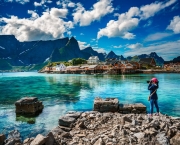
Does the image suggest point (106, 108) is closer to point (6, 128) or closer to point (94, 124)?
point (94, 124)

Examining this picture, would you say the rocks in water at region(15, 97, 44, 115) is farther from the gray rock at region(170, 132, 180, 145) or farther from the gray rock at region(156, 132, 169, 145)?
the gray rock at region(170, 132, 180, 145)

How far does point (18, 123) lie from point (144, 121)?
34.0 ft

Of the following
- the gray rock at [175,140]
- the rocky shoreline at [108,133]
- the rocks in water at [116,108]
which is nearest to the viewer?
the gray rock at [175,140]

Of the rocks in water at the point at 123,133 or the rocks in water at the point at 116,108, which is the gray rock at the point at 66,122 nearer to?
the rocks in water at the point at 123,133

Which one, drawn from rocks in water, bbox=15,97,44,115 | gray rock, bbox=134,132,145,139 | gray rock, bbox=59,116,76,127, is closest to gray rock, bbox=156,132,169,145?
gray rock, bbox=134,132,145,139

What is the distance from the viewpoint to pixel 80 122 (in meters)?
11.4

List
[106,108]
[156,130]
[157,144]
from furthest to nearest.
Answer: [106,108], [156,130], [157,144]

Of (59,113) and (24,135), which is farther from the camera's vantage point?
(59,113)

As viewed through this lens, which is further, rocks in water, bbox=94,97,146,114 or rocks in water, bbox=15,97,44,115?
rocks in water, bbox=15,97,44,115

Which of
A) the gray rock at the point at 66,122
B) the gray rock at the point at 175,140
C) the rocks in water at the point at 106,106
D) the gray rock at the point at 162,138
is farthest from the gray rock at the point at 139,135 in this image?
the rocks in water at the point at 106,106

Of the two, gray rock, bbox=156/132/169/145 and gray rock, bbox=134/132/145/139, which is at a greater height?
gray rock, bbox=134/132/145/139

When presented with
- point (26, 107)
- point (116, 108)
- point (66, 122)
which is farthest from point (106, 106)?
point (26, 107)

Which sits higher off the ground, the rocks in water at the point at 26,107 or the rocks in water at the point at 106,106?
the rocks in water at the point at 106,106

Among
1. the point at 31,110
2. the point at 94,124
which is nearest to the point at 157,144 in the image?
the point at 94,124
